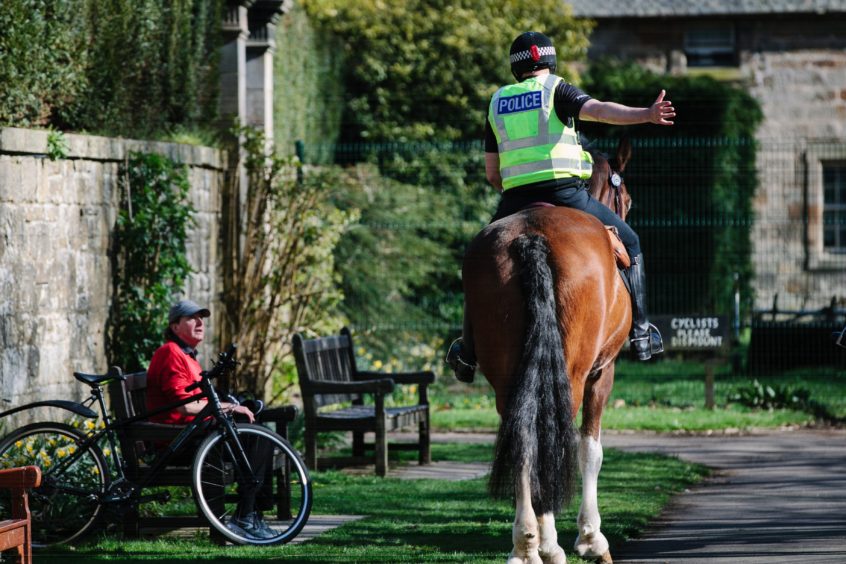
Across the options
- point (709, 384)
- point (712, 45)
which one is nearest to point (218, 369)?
point (709, 384)

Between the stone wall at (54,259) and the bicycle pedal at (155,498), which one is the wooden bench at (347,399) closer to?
the stone wall at (54,259)

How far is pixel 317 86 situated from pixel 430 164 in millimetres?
2034

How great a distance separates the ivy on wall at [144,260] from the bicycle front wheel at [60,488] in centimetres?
312

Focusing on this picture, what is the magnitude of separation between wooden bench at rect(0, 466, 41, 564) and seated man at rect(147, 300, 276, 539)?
206 centimetres

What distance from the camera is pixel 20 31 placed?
34.3 ft

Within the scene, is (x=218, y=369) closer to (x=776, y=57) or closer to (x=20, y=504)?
(x=20, y=504)

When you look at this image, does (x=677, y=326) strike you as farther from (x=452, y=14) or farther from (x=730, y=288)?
(x=452, y=14)

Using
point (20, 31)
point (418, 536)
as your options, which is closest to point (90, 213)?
point (20, 31)

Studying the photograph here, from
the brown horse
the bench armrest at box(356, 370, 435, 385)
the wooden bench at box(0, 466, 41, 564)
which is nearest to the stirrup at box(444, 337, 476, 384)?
the brown horse

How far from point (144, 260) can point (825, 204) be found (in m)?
14.6

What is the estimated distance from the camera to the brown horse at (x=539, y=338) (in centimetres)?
650

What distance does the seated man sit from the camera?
8320mm

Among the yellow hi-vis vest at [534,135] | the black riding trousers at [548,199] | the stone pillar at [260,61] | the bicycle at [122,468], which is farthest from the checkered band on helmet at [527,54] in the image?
the stone pillar at [260,61]

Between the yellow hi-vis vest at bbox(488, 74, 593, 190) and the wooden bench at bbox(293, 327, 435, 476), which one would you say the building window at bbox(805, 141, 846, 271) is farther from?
the yellow hi-vis vest at bbox(488, 74, 593, 190)
